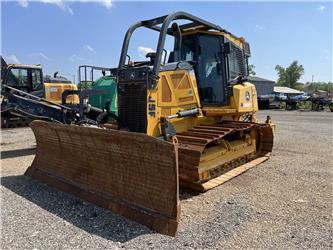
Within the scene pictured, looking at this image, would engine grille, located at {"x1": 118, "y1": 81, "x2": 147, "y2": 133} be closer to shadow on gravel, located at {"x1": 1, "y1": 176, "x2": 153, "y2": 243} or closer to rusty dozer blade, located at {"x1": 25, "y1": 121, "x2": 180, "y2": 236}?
rusty dozer blade, located at {"x1": 25, "y1": 121, "x2": 180, "y2": 236}

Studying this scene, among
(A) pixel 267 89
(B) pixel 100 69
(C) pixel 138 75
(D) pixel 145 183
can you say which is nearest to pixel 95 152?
(D) pixel 145 183

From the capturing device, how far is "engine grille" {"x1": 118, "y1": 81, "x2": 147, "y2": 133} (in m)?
5.22

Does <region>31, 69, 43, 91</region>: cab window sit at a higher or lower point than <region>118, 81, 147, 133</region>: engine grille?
Answer: higher

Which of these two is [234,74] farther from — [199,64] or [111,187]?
[111,187]

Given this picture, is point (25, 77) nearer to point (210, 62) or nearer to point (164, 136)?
point (210, 62)

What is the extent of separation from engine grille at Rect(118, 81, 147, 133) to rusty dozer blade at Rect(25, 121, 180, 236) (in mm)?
880

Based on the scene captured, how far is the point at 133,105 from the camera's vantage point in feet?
17.6

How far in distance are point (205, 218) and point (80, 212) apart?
1.60m

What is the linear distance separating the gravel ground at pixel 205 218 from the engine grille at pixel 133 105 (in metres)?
1.36

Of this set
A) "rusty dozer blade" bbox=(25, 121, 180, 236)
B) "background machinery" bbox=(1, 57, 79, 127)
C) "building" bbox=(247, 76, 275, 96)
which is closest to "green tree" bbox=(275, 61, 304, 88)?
"building" bbox=(247, 76, 275, 96)

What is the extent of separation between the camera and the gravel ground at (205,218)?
3.50 m

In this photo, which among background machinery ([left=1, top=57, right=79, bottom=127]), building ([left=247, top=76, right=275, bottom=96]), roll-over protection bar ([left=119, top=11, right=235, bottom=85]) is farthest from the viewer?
building ([left=247, top=76, right=275, bottom=96])

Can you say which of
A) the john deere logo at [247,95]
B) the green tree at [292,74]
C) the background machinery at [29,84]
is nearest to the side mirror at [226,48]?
the john deere logo at [247,95]

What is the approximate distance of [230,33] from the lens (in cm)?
695
